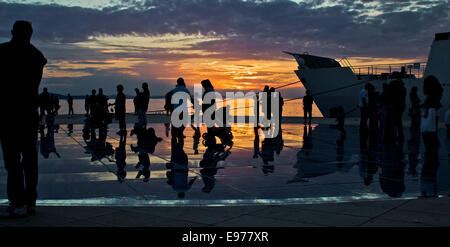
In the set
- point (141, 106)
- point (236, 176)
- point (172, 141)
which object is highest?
point (141, 106)

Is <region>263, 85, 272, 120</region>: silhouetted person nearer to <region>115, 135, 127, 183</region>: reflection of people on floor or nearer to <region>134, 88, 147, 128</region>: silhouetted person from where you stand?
<region>134, 88, 147, 128</region>: silhouetted person

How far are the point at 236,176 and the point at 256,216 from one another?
8.73 ft

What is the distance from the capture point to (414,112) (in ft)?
50.7

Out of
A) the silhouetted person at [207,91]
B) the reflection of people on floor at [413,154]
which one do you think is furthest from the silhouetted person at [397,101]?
the silhouetted person at [207,91]

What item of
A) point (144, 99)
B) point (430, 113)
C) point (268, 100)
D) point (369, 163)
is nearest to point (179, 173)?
point (369, 163)

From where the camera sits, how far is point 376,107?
15.1m

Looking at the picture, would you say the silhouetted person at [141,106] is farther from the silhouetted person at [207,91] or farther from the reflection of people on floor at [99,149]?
the silhouetted person at [207,91]

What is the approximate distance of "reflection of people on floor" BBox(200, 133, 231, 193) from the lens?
21.3ft

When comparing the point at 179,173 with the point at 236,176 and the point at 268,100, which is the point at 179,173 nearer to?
the point at 236,176

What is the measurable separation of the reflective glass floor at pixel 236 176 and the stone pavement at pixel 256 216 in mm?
393

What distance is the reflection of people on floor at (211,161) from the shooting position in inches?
256

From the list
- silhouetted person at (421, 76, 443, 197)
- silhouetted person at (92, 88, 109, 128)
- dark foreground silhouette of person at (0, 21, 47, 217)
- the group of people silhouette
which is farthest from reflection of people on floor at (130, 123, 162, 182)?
silhouetted person at (421, 76, 443, 197)

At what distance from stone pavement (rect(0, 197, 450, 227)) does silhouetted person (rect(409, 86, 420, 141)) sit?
10.1m
